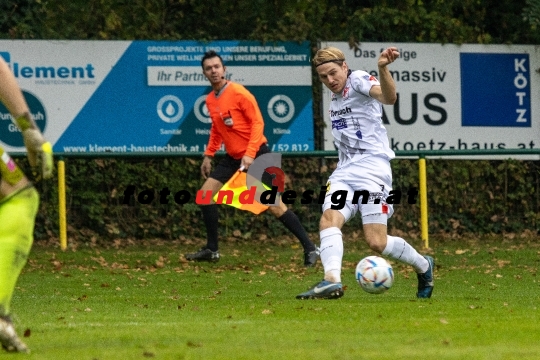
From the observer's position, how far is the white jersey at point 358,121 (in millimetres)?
9477

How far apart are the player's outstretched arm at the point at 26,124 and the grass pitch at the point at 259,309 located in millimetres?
957

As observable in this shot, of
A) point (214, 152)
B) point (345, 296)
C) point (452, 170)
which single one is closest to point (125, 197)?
point (214, 152)

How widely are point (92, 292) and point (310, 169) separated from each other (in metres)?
7.02

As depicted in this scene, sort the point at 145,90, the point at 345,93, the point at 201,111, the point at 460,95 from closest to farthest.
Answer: the point at 345,93 < the point at 145,90 < the point at 201,111 < the point at 460,95

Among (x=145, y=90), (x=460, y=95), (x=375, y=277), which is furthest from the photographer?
(x=460, y=95)

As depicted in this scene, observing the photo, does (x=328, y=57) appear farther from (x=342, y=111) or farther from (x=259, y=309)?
(x=259, y=309)

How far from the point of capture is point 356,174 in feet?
30.8

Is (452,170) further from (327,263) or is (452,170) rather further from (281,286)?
(327,263)

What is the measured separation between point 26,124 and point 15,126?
1084 centimetres

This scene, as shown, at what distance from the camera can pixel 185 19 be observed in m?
18.0

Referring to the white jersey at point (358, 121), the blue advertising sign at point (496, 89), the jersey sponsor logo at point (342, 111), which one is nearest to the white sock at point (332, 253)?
the white jersey at point (358, 121)

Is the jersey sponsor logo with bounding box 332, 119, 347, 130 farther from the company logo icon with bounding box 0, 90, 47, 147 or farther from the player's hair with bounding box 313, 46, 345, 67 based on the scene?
the company logo icon with bounding box 0, 90, 47, 147

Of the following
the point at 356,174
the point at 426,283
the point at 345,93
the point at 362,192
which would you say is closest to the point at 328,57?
the point at 345,93

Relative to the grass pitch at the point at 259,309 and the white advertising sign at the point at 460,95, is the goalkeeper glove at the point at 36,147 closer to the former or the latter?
the grass pitch at the point at 259,309
